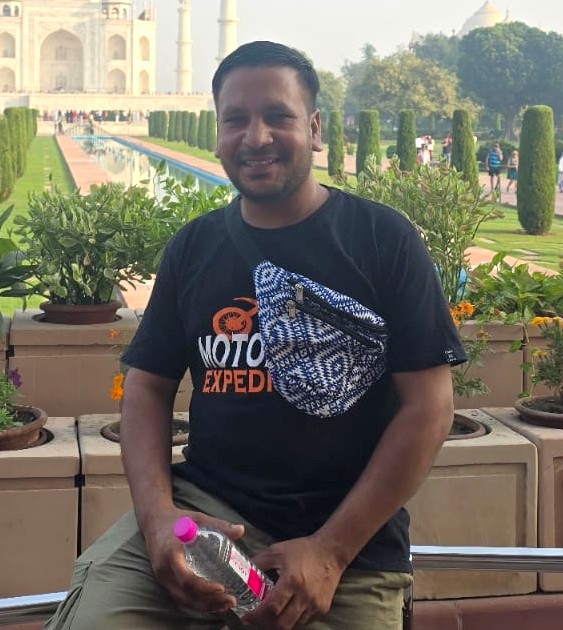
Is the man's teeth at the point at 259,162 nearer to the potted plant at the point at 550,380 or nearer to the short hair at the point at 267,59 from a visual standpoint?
the short hair at the point at 267,59

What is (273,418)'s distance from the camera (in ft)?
3.80

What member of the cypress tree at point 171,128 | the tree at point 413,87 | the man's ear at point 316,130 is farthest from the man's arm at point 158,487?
the cypress tree at point 171,128

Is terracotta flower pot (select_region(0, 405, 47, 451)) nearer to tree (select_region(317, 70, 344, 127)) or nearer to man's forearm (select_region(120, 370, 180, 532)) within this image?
man's forearm (select_region(120, 370, 180, 532))

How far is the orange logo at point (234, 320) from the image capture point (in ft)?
3.94

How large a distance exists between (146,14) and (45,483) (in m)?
59.2

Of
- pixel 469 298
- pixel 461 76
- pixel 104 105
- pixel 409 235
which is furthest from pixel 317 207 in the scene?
pixel 104 105

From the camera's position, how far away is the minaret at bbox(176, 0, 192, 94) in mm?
60969

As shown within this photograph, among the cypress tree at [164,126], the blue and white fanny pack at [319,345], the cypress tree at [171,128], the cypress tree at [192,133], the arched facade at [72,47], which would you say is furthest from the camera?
the arched facade at [72,47]

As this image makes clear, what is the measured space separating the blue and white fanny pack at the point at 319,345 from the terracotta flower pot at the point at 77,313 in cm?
153

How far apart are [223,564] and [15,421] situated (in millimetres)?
1184

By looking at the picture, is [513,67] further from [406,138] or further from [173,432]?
[173,432]

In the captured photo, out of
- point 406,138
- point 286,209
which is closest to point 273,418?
point 286,209

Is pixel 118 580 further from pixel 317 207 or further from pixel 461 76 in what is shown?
pixel 461 76

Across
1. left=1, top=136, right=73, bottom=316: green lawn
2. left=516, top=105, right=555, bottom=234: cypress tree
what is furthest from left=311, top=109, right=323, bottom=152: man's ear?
left=516, top=105, right=555, bottom=234: cypress tree
